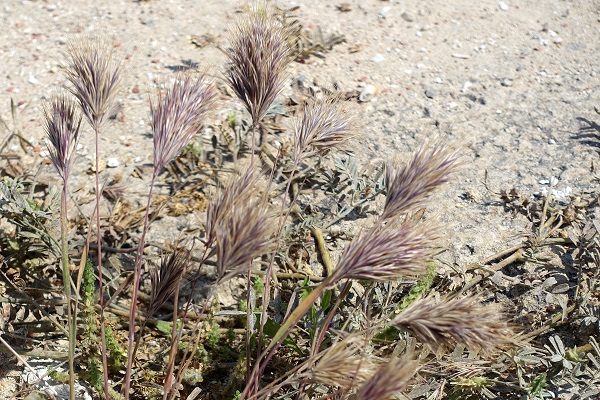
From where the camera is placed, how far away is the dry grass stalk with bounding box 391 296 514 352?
129 centimetres

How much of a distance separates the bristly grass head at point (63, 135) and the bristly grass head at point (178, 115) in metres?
0.23

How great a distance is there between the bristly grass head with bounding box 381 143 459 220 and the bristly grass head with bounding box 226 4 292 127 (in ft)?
1.26

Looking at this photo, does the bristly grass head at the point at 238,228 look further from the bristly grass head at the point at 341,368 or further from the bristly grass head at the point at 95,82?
the bristly grass head at the point at 95,82

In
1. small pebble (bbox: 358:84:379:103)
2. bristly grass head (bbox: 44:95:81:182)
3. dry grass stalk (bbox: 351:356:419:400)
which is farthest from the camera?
small pebble (bbox: 358:84:379:103)

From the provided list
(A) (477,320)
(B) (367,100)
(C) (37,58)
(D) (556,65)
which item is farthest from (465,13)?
(A) (477,320)

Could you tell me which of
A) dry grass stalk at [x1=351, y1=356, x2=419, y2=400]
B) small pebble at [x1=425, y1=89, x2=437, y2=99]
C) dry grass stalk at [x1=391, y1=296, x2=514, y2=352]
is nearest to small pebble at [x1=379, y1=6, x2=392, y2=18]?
small pebble at [x1=425, y1=89, x2=437, y2=99]

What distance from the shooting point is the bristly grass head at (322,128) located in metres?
1.64

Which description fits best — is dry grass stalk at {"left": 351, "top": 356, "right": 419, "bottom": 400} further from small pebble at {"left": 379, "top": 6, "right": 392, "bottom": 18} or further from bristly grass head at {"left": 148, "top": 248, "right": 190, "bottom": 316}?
small pebble at {"left": 379, "top": 6, "right": 392, "bottom": 18}

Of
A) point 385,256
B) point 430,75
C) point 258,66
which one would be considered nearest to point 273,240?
point 385,256

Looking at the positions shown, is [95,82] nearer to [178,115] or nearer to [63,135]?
[63,135]

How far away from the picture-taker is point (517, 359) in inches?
71.7

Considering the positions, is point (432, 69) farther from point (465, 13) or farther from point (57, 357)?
point (57, 357)

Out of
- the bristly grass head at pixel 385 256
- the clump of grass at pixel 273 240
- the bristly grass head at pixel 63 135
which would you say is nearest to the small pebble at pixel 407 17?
the clump of grass at pixel 273 240

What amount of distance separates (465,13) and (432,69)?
71 cm
